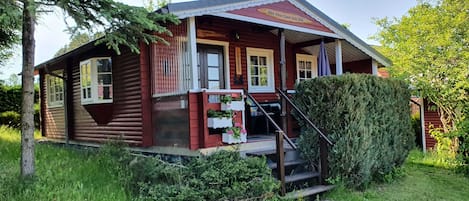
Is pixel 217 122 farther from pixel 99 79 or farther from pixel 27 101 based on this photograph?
pixel 99 79

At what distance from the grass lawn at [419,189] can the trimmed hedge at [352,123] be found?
0.74ft

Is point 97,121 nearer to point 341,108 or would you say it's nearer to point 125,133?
point 125,133

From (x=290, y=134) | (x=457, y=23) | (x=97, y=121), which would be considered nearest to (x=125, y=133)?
(x=97, y=121)

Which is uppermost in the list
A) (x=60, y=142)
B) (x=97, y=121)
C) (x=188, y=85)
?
(x=188, y=85)

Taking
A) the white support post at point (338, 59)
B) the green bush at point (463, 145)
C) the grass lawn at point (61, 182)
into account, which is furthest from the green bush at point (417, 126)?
the grass lawn at point (61, 182)

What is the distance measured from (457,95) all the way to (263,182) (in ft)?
21.0

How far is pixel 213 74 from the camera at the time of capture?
835 centimetres

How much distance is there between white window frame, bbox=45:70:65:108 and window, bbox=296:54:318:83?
641 cm

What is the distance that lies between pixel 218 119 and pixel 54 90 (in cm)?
750

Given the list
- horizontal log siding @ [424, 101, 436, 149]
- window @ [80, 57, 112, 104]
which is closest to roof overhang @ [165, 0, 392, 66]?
window @ [80, 57, 112, 104]

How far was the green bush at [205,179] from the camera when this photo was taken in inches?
177

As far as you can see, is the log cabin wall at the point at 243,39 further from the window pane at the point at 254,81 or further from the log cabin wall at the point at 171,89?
the log cabin wall at the point at 171,89

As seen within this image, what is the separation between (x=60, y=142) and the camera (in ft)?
34.9

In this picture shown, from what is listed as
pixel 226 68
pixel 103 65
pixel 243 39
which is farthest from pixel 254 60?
pixel 103 65
